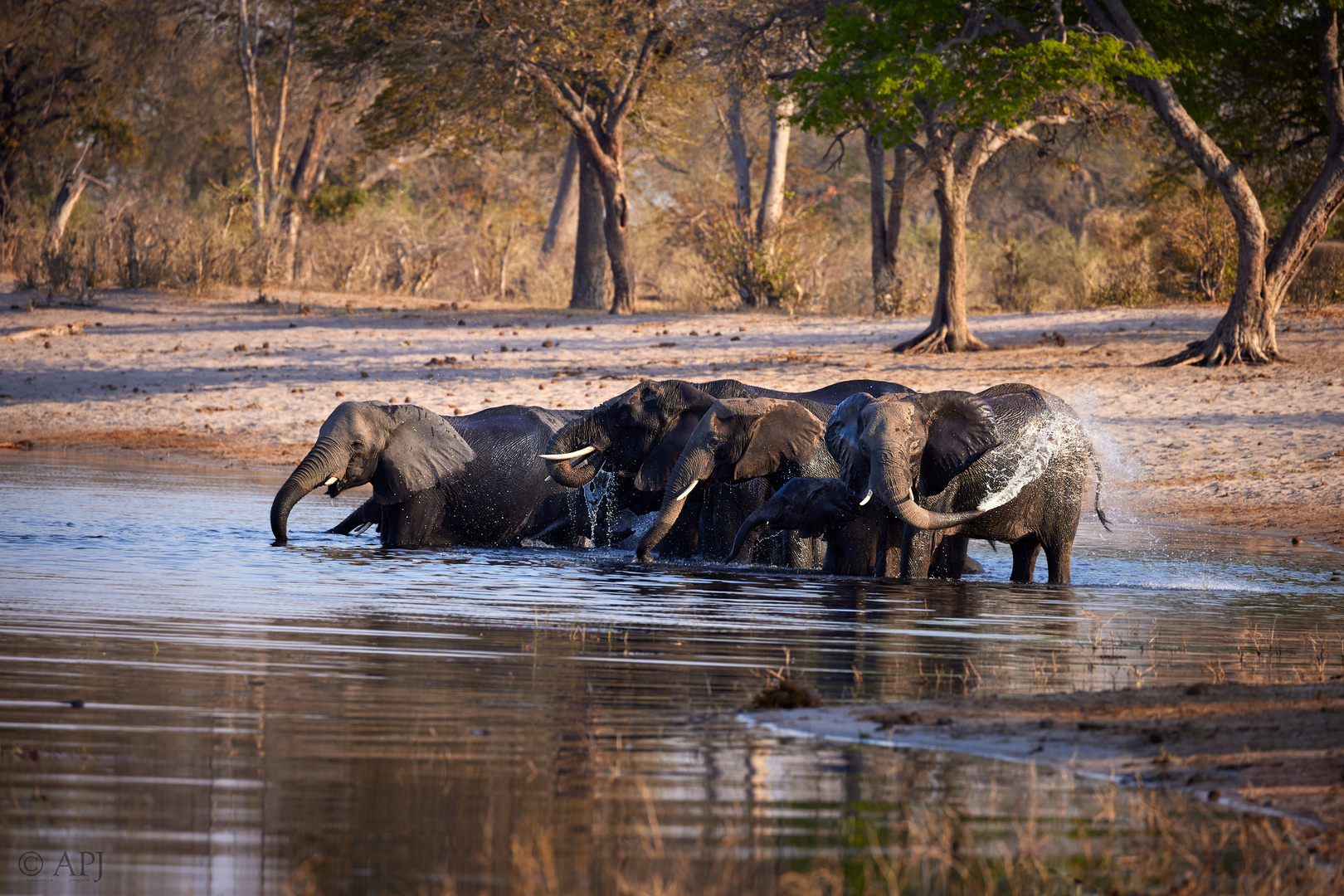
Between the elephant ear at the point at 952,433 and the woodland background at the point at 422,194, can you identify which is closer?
the elephant ear at the point at 952,433

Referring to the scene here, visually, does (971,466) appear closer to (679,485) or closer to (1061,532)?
(1061,532)

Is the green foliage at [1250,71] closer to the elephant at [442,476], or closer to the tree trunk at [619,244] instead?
the tree trunk at [619,244]

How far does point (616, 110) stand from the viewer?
29625 millimetres

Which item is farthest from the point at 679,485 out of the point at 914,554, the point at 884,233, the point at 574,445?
the point at 884,233

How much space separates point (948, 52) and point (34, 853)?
20329 mm

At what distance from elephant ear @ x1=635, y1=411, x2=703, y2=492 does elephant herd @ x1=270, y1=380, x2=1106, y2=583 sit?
1 cm

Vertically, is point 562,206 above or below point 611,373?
above

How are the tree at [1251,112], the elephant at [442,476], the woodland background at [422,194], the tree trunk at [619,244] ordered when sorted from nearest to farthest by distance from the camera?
the elephant at [442,476] < the tree at [1251,112] < the woodland background at [422,194] < the tree trunk at [619,244]

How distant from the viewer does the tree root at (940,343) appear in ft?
73.5

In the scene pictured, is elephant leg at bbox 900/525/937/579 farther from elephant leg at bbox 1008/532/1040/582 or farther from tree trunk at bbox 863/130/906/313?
tree trunk at bbox 863/130/906/313

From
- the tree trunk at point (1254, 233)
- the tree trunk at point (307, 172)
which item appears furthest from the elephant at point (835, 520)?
the tree trunk at point (307, 172)

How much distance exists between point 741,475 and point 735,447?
0.63 feet

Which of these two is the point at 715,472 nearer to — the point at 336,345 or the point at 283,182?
the point at 336,345

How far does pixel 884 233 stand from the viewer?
100 ft
